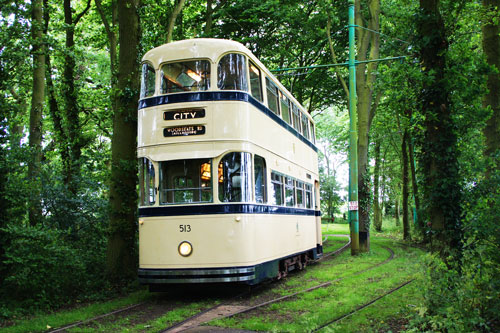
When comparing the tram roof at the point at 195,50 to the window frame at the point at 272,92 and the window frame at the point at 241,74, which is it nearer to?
the window frame at the point at 241,74

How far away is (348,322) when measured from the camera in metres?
7.12

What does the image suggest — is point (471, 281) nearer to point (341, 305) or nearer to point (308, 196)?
point (341, 305)

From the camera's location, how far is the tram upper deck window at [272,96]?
11539mm

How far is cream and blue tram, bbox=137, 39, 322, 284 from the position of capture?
9.27 m

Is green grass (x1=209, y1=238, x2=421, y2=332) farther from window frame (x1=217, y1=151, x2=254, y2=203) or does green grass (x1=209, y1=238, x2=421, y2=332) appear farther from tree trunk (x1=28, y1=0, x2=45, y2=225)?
tree trunk (x1=28, y1=0, x2=45, y2=225)

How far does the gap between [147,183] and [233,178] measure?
1.68m

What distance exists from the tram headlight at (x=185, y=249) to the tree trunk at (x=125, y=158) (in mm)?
2718

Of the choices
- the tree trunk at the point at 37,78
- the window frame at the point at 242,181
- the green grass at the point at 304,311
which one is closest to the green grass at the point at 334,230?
the green grass at the point at 304,311

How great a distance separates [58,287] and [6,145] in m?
2.92

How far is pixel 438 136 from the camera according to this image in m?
7.54

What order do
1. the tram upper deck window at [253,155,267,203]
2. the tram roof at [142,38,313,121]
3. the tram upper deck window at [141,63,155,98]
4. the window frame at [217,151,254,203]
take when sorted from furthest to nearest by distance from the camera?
the tram upper deck window at [253,155,267,203] → the tram upper deck window at [141,63,155,98] → the tram roof at [142,38,313,121] → the window frame at [217,151,254,203]

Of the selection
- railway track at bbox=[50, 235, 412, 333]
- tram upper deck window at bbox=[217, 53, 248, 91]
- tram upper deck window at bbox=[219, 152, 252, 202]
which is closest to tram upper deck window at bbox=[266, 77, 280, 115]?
tram upper deck window at bbox=[217, 53, 248, 91]

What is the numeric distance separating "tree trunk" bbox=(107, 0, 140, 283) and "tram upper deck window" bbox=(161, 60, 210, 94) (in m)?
2.19

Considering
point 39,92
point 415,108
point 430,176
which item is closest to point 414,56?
point 415,108
